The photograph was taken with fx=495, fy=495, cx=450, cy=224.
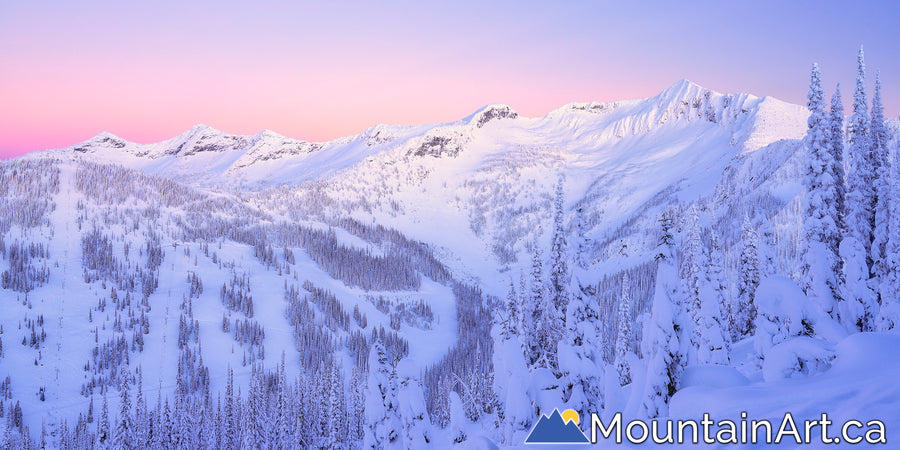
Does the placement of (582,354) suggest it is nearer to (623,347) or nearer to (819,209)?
(819,209)

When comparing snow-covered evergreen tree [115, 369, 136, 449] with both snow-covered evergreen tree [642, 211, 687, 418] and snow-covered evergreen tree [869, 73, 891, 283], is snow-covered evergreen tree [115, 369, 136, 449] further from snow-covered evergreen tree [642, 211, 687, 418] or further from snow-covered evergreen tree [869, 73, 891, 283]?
snow-covered evergreen tree [869, 73, 891, 283]

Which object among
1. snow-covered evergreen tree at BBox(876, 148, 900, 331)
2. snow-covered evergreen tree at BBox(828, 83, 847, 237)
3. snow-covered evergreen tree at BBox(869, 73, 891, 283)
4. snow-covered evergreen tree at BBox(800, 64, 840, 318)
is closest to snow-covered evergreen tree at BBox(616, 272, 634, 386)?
snow-covered evergreen tree at BBox(800, 64, 840, 318)

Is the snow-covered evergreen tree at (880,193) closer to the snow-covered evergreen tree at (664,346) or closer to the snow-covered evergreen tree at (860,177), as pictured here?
the snow-covered evergreen tree at (860,177)

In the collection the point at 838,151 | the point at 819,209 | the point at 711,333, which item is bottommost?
the point at 711,333

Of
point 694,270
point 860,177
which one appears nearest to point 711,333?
point 694,270

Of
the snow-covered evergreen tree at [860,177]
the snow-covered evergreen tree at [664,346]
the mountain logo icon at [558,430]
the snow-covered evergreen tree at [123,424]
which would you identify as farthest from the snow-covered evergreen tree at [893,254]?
the snow-covered evergreen tree at [123,424]

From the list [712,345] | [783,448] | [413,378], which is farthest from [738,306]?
[783,448]

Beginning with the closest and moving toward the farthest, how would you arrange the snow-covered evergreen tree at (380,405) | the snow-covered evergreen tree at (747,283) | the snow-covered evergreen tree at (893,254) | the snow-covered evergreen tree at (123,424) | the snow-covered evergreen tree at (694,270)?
the snow-covered evergreen tree at (380,405)
the snow-covered evergreen tree at (893,254)
the snow-covered evergreen tree at (694,270)
the snow-covered evergreen tree at (747,283)
the snow-covered evergreen tree at (123,424)
